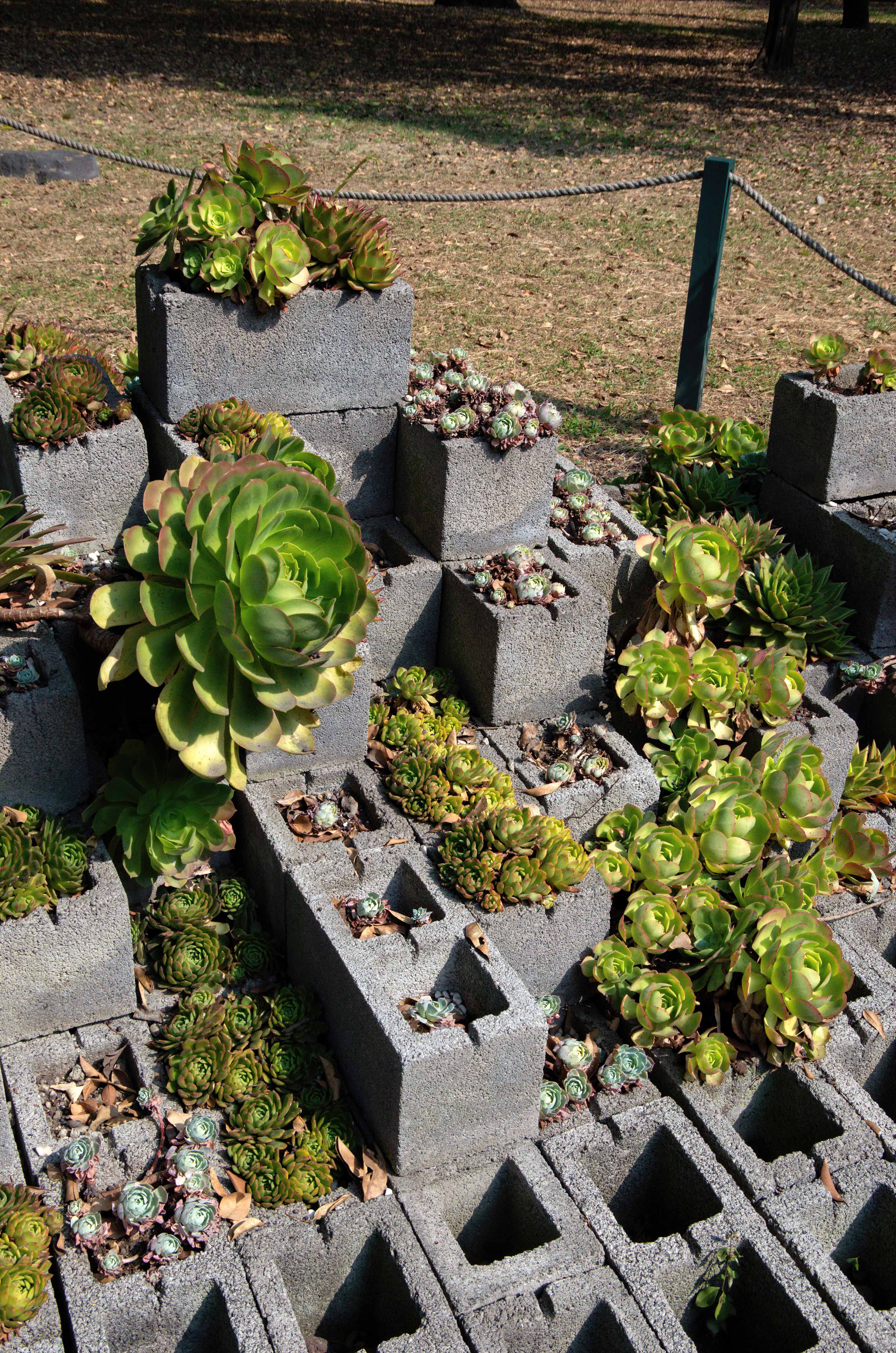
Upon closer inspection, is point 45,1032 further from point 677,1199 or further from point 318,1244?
point 677,1199

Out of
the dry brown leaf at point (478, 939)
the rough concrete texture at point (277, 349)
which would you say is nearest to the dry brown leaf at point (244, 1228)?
the dry brown leaf at point (478, 939)

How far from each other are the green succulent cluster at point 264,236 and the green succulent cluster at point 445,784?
4.26 ft

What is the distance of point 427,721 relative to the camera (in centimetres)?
327

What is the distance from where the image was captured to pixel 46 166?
9.38m

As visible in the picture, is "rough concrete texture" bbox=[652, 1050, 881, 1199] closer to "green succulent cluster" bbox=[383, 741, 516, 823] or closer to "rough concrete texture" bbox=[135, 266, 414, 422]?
"green succulent cluster" bbox=[383, 741, 516, 823]

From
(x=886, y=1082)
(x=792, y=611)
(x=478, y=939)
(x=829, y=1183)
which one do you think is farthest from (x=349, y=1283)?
(x=792, y=611)

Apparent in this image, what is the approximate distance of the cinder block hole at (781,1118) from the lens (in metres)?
2.81

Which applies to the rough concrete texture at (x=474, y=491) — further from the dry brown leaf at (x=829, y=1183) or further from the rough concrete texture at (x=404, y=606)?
the dry brown leaf at (x=829, y=1183)

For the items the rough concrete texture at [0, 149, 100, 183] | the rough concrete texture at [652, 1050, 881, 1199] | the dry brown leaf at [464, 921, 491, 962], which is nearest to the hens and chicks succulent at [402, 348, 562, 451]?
the dry brown leaf at [464, 921, 491, 962]

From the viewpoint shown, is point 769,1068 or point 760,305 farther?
point 760,305

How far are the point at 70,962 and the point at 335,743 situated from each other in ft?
2.72

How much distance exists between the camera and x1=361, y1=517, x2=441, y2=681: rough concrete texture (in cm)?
344

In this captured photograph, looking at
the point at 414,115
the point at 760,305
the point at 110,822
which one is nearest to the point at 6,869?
the point at 110,822

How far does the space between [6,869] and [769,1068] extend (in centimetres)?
179
